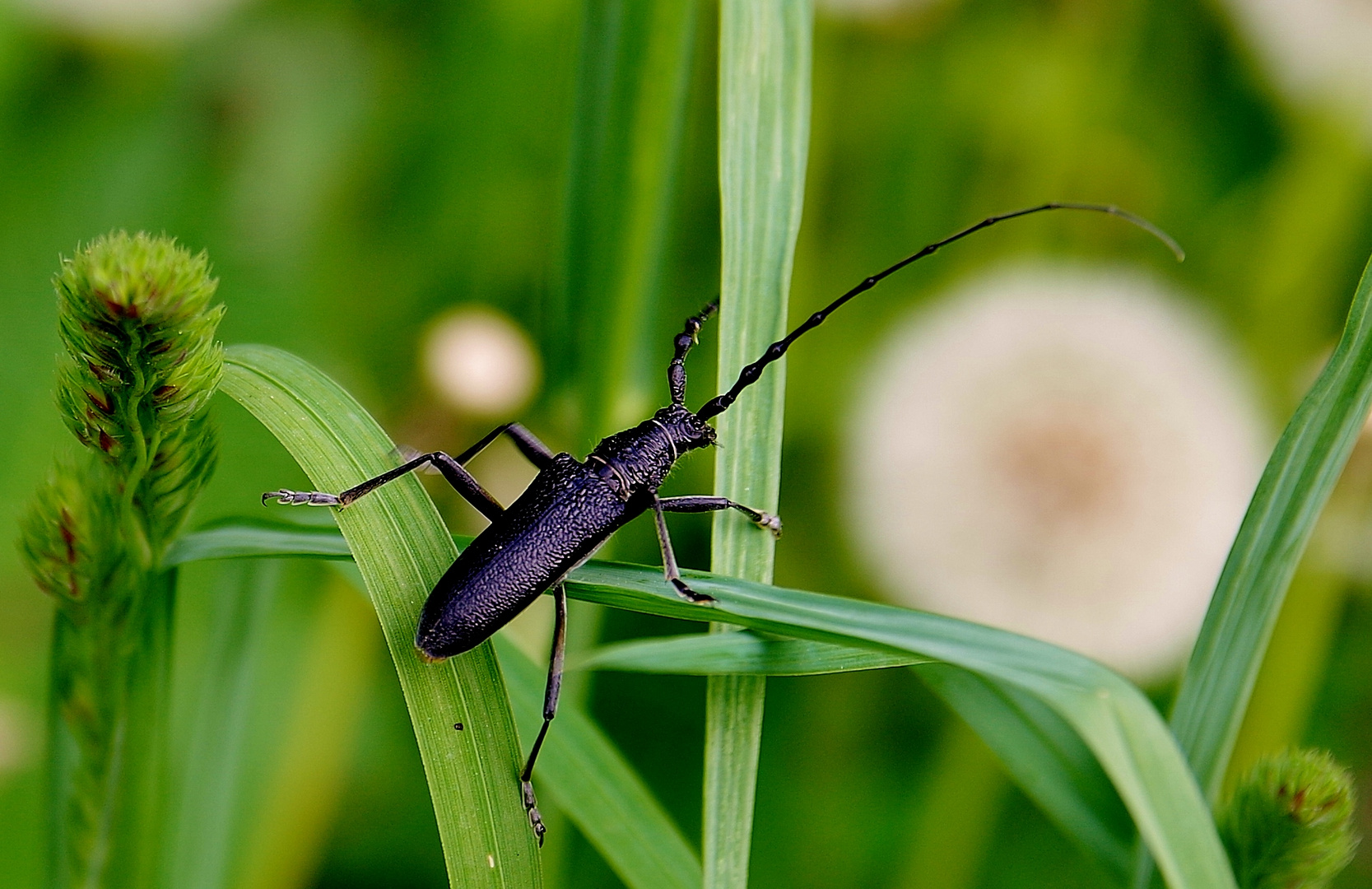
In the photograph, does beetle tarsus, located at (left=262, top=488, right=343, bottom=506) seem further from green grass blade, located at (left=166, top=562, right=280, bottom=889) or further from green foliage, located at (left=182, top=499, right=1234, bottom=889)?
green foliage, located at (left=182, top=499, right=1234, bottom=889)

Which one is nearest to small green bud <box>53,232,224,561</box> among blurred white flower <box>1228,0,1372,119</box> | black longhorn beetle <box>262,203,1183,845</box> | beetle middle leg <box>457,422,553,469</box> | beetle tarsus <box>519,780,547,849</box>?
black longhorn beetle <box>262,203,1183,845</box>

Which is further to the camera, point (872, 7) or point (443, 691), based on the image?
point (872, 7)

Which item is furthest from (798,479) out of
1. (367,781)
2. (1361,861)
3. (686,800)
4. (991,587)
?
→ (1361,861)

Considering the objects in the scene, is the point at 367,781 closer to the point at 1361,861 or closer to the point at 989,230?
the point at 989,230

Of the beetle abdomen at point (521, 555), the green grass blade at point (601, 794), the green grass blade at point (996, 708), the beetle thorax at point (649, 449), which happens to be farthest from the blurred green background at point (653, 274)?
the green grass blade at point (996, 708)

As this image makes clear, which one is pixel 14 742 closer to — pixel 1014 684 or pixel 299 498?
pixel 299 498

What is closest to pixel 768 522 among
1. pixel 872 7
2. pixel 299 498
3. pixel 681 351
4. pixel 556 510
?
pixel 556 510
